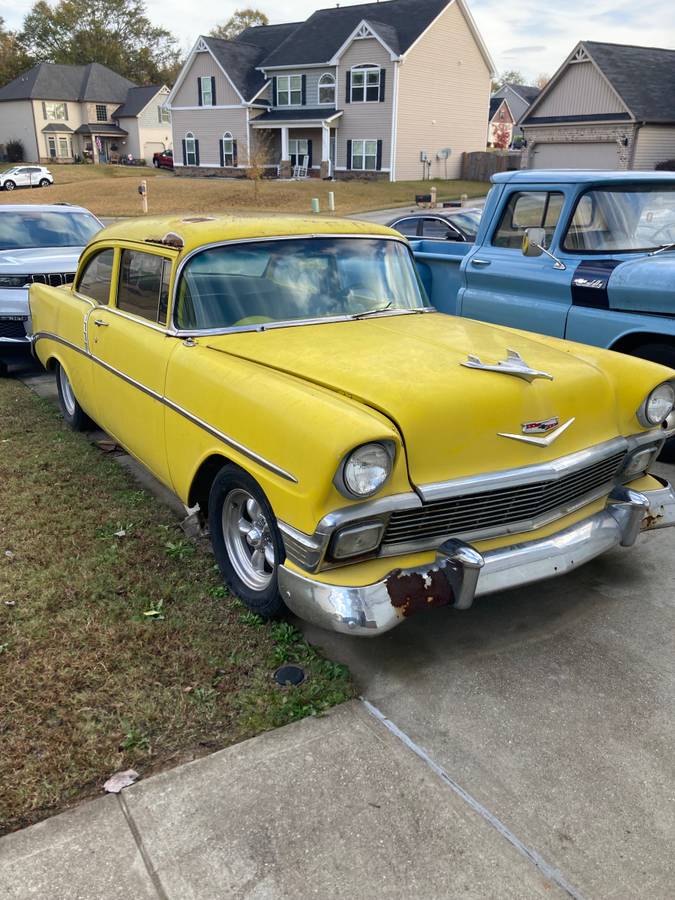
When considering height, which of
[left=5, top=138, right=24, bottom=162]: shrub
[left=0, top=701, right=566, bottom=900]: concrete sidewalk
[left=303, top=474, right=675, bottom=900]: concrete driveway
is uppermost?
[left=5, top=138, right=24, bottom=162]: shrub

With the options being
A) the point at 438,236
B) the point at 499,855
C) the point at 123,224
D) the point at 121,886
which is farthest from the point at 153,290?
the point at 438,236

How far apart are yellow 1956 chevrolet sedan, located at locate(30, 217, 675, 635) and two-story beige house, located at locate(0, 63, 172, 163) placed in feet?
195

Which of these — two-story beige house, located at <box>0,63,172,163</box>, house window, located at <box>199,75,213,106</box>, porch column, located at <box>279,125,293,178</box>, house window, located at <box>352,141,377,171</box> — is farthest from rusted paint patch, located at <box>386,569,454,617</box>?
two-story beige house, located at <box>0,63,172,163</box>

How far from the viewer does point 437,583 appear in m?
2.81

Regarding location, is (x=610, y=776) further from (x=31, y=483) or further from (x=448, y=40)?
(x=448, y=40)

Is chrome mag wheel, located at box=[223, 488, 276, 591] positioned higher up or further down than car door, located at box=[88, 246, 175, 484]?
further down

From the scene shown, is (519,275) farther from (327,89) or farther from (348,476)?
(327,89)

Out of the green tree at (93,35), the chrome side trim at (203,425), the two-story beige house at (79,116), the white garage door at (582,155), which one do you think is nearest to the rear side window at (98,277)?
the chrome side trim at (203,425)

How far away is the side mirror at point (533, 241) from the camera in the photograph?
206 inches

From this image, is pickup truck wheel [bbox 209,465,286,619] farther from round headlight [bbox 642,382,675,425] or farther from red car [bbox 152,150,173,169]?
red car [bbox 152,150,173,169]

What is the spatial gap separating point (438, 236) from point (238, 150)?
110 ft

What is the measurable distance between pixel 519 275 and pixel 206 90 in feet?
136

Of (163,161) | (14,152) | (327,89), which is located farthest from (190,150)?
(14,152)

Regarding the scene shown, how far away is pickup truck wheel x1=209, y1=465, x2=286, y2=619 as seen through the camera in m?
3.22
